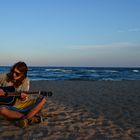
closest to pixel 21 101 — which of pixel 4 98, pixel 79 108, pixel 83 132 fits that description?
pixel 4 98

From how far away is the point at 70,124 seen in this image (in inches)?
243

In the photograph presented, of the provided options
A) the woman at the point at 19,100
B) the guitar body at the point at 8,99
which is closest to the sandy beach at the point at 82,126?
the woman at the point at 19,100

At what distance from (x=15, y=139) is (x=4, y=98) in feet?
3.00

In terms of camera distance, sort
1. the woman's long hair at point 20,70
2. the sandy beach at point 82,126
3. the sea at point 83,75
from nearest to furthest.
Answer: the sandy beach at point 82,126
the woman's long hair at point 20,70
the sea at point 83,75

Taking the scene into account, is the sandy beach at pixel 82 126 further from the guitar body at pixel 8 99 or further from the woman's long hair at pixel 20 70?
the woman's long hair at pixel 20 70

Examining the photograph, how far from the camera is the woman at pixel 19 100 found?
564 centimetres

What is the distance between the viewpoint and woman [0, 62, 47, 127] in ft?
18.5

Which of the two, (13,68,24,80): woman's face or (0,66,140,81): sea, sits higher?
(13,68,24,80): woman's face

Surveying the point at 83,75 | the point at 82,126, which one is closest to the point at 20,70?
the point at 82,126

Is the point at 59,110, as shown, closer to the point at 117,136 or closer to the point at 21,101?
the point at 21,101

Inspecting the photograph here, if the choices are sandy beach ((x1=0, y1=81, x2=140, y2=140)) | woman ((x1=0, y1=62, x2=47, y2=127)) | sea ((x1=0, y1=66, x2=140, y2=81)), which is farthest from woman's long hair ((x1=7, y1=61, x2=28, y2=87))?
sea ((x1=0, y1=66, x2=140, y2=81))

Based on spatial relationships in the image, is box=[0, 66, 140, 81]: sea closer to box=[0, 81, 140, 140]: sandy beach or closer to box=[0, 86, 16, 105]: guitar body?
box=[0, 81, 140, 140]: sandy beach

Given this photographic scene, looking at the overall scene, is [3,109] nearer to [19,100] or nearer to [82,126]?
[19,100]

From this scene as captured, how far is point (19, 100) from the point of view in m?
5.85
